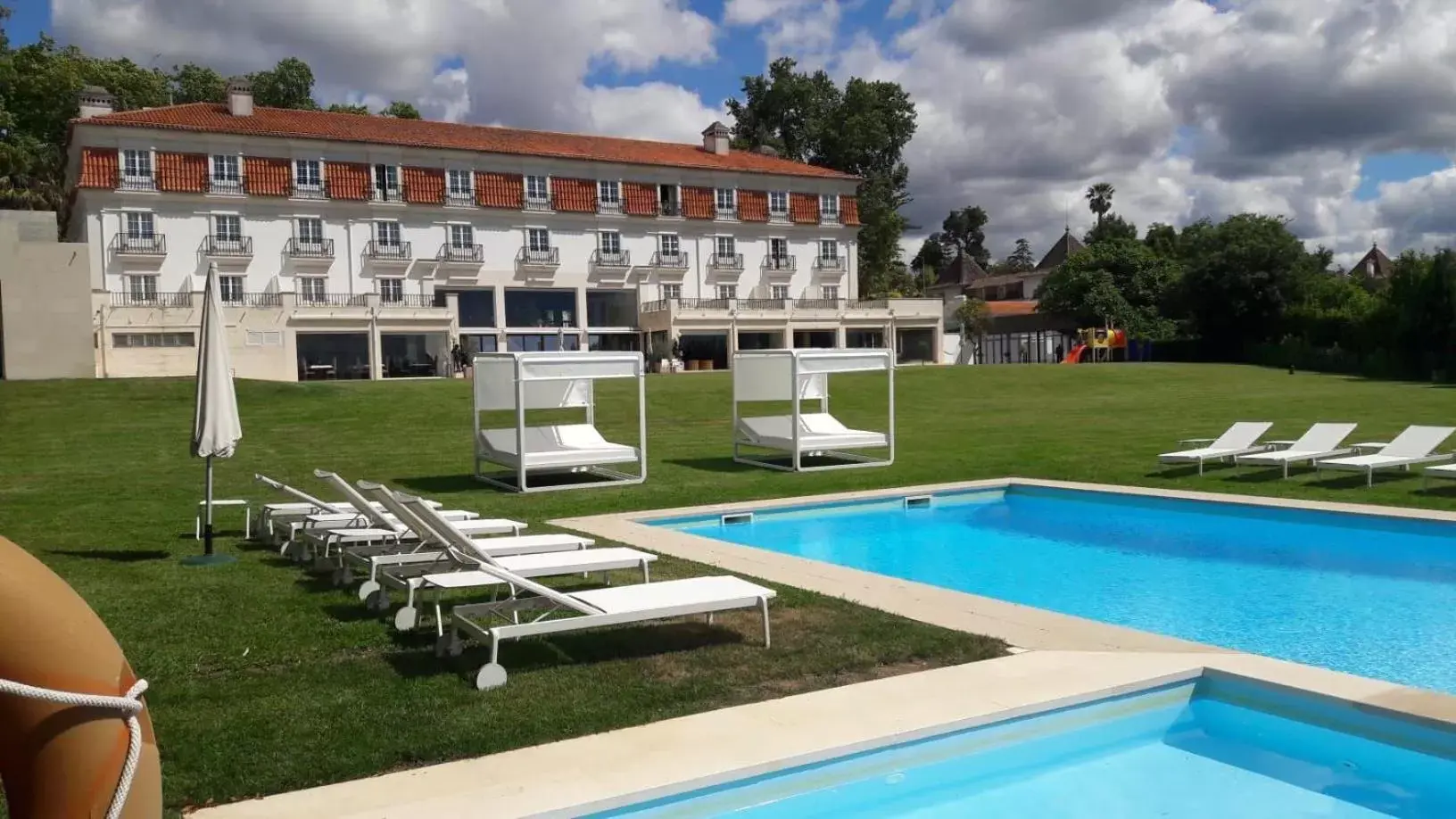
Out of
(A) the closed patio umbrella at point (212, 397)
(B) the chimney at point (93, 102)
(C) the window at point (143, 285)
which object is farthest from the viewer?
(B) the chimney at point (93, 102)

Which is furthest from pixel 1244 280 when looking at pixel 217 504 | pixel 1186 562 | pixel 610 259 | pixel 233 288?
pixel 217 504

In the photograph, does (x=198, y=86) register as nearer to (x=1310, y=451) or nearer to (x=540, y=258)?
(x=540, y=258)

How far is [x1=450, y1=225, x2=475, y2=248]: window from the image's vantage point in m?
48.2

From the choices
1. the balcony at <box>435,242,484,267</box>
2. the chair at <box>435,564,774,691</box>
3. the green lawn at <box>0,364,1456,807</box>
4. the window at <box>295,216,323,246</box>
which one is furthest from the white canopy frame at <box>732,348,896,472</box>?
the window at <box>295,216,323,246</box>

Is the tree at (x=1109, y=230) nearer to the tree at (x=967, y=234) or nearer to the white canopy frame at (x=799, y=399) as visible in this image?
the tree at (x=967, y=234)

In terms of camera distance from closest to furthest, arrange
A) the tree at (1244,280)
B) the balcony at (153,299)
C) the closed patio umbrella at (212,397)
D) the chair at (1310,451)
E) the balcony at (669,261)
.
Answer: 1. the closed patio umbrella at (212,397)
2. the chair at (1310,451)
3. the balcony at (153,299)
4. the balcony at (669,261)
5. the tree at (1244,280)

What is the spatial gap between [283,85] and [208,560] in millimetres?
57709

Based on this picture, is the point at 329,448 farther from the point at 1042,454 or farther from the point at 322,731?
the point at 322,731

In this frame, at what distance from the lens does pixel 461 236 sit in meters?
48.4

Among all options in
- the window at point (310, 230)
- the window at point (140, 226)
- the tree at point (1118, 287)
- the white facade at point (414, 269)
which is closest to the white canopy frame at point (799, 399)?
the white facade at point (414, 269)

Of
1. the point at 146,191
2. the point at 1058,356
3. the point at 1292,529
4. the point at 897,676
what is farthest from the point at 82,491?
the point at 1058,356

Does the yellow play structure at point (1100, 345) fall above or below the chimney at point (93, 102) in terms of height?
below

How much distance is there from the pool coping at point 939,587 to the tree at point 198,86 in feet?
183

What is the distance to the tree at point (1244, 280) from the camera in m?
54.3
